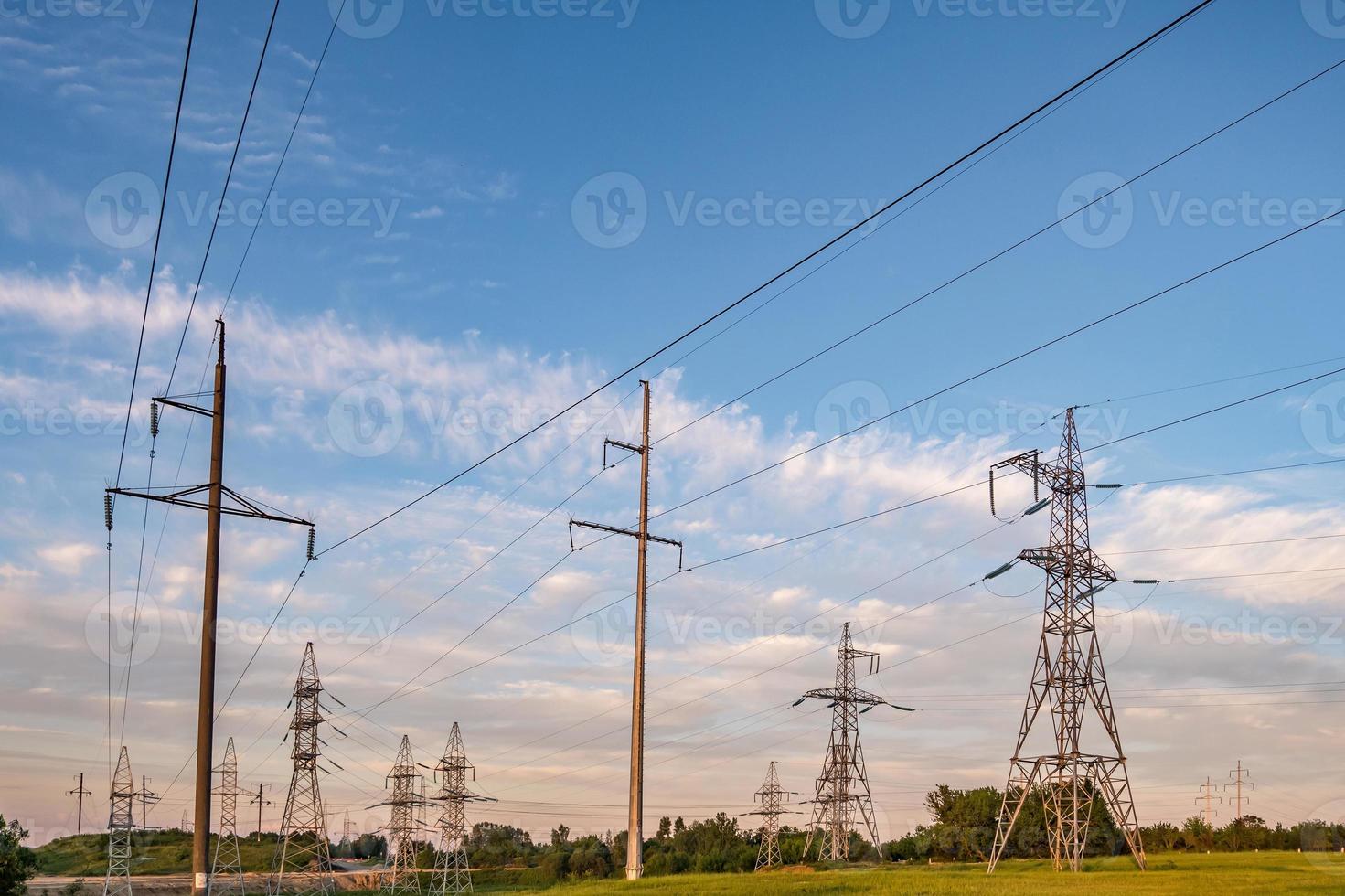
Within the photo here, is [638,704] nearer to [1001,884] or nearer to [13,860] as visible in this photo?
[1001,884]

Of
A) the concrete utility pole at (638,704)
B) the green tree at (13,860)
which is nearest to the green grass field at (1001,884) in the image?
the concrete utility pole at (638,704)

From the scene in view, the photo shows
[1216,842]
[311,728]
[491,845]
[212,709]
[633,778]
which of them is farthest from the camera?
[491,845]

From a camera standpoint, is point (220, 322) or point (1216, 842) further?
point (1216, 842)

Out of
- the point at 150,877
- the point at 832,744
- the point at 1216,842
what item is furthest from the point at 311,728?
the point at 1216,842

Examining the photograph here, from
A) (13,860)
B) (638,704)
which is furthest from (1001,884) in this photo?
(13,860)

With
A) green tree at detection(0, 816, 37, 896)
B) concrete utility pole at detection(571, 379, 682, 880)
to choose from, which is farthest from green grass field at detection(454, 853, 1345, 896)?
green tree at detection(0, 816, 37, 896)

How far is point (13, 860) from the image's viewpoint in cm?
4672

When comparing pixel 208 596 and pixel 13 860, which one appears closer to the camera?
pixel 208 596

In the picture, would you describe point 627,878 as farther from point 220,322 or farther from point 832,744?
point 832,744

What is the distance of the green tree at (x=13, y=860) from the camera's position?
4634 cm

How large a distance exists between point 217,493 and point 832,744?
56.0 meters

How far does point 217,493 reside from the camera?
95.9ft

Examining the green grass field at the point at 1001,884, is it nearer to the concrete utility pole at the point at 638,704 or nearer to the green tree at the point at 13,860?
the concrete utility pole at the point at 638,704

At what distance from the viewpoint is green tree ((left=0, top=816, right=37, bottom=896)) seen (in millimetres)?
46344
